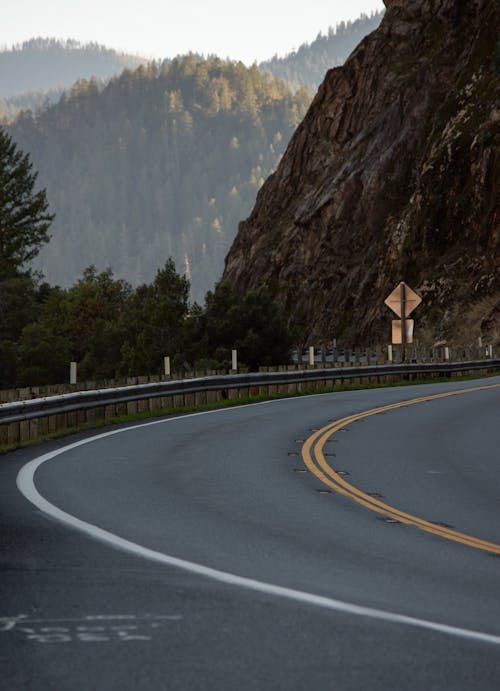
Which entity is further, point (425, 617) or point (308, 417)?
point (308, 417)

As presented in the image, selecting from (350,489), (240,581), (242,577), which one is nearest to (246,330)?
(350,489)

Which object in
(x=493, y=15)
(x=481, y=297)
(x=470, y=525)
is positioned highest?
(x=493, y=15)

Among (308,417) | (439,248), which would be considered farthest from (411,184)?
(308,417)

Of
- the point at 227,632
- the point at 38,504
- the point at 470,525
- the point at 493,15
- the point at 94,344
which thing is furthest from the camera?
the point at 94,344

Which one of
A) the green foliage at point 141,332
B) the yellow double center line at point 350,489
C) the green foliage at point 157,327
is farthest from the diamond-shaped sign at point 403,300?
the green foliage at point 157,327

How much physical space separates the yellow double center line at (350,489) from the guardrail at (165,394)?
13.3ft

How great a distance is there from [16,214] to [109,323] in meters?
14.1

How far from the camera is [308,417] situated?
21.3m

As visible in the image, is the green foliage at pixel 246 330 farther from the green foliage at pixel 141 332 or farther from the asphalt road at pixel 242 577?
the asphalt road at pixel 242 577

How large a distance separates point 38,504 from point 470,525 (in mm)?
3854

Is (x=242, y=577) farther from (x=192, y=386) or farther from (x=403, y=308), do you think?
(x=403, y=308)

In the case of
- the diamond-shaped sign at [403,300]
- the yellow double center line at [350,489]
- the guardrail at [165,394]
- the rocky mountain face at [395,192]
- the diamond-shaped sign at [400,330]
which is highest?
the rocky mountain face at [395,192]

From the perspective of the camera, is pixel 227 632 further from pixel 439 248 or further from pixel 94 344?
pixel 94 344

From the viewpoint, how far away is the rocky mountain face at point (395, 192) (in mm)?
66312
